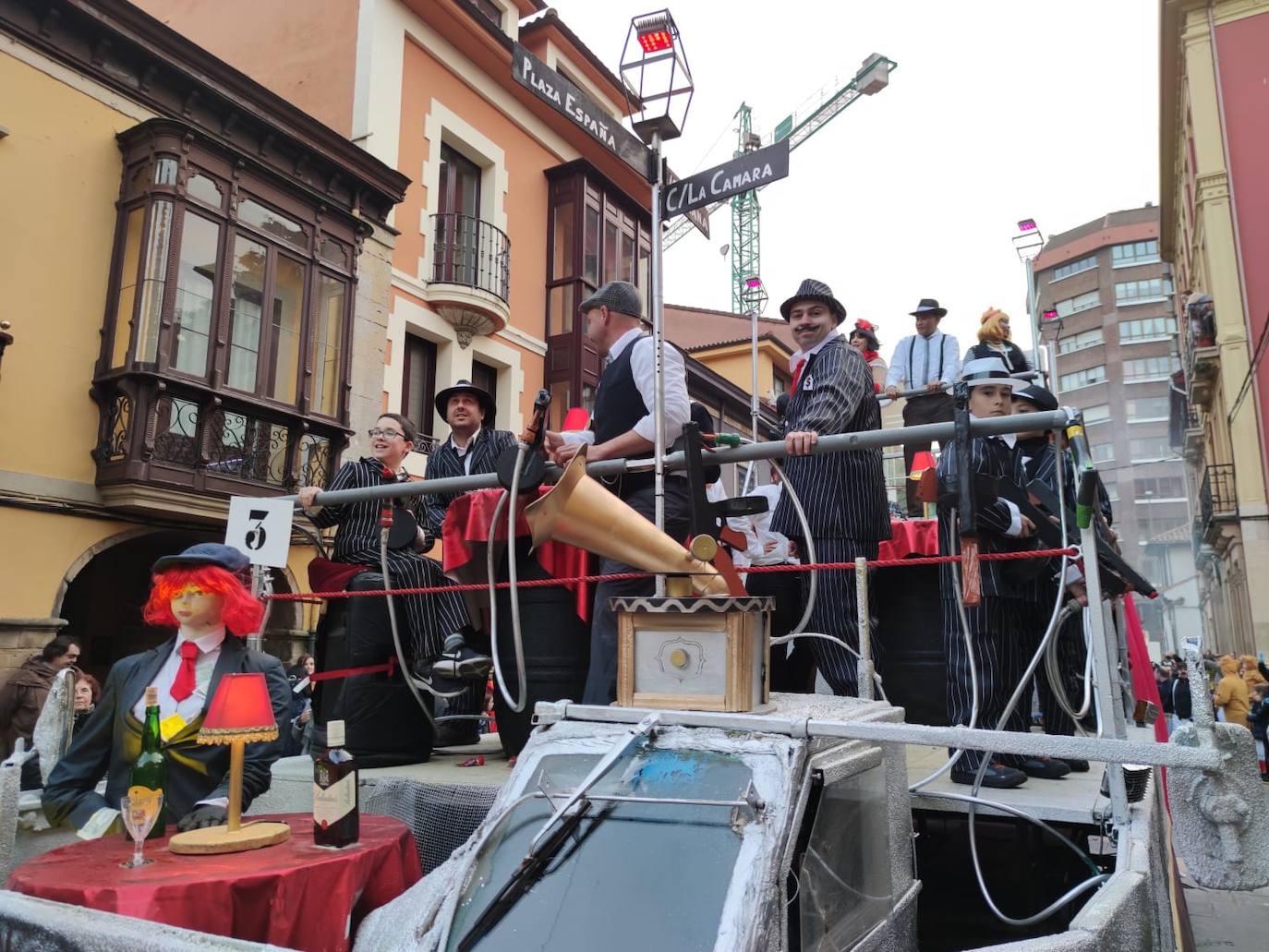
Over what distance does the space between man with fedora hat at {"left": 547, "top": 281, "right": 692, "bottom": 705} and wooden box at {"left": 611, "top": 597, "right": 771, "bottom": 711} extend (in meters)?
0.79

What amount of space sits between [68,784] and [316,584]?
144cm

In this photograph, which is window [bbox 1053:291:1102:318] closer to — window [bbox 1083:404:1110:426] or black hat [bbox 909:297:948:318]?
window [bbox 1083:404:1110:426]

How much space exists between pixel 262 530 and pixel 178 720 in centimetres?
144

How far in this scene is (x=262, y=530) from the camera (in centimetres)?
446

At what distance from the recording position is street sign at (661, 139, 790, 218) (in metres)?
3.12

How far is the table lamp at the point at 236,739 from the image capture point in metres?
2.61

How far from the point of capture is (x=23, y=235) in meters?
10.0

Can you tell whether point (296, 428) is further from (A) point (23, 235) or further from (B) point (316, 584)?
(B) point (316, 584)

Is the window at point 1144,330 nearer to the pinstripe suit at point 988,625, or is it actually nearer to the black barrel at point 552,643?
the pinstripe suit at point 988,625

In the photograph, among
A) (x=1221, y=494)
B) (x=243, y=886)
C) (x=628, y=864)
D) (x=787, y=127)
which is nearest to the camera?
(x=628, y=864)

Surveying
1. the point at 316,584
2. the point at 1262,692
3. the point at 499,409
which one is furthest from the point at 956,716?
the point at 499,409

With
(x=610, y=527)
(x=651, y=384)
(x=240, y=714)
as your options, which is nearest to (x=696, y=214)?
(x=651, y=384)

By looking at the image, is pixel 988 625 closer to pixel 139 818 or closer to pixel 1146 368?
pixel 139 818

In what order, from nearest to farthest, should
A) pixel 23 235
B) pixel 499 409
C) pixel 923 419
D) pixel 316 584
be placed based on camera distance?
pixel 316 584 < pixel 923 419 < pixel 23 235 < pixel 499 409
